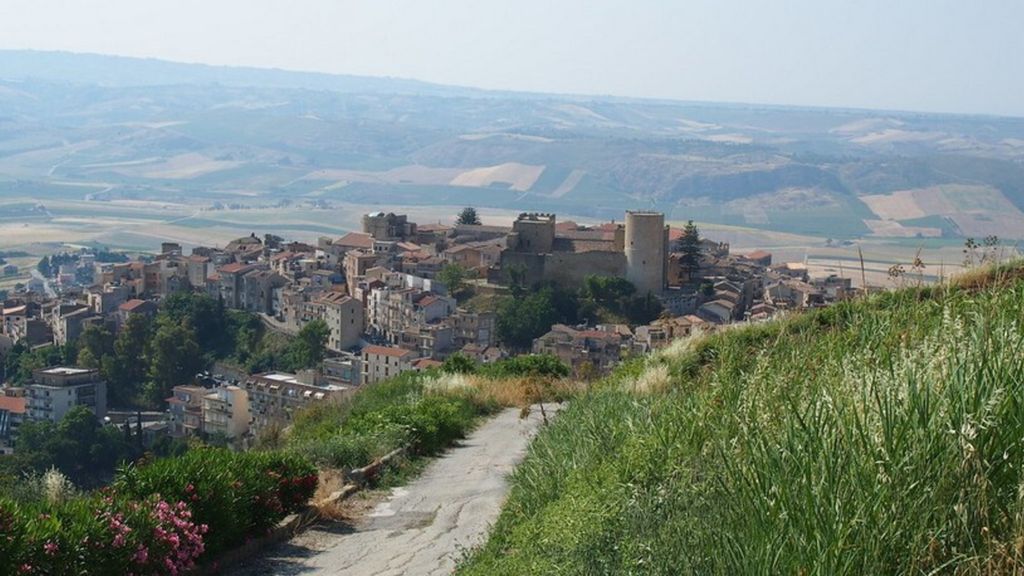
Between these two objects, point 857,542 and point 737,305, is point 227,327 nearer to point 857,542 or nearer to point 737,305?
point 737,305

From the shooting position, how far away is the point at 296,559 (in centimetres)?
538

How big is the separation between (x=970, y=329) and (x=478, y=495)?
3.25 m

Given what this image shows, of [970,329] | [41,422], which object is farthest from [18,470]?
[970,329]

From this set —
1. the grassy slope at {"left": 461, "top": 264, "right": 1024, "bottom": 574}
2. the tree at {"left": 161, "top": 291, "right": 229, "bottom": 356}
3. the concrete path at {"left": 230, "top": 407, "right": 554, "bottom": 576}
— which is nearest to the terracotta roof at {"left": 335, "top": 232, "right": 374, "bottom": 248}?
the tree at {"left": 161, "top": 291, "right": 229, "bottom": 356}

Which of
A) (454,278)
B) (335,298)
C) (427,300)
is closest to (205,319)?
(335,298)

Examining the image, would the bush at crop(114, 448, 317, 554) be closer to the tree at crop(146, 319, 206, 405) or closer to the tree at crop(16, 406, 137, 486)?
the tree at crop(16, 406, 137, 486)

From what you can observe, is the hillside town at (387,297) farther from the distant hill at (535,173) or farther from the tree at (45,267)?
the distant hill at (535,173)

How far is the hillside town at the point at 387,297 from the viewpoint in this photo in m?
29.4

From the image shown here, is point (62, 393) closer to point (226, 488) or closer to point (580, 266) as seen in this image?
point (580, 266)

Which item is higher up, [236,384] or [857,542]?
[857,542]

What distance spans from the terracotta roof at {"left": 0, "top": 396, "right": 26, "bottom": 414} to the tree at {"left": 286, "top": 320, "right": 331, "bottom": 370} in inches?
255

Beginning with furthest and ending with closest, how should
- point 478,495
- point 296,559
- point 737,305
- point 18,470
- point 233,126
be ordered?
point 233,126 < point 737,305 < point 18,470 < point 478,495 < point 296,559

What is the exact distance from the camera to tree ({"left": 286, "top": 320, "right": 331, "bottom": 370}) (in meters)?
34.0

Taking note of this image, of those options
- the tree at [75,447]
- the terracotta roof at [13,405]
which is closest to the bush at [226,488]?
the tree at [75,447]
